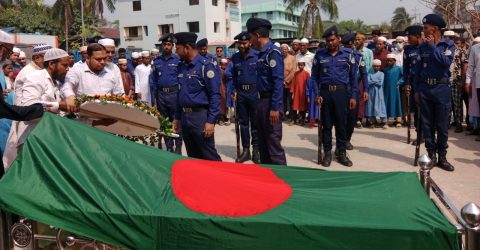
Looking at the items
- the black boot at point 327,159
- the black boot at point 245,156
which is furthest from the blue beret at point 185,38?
the black boot at point 327,159

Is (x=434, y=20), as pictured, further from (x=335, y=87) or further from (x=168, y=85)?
(x=168, y=85)

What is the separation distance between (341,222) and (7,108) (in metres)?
2.33

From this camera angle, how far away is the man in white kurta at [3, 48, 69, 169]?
393 centimetres

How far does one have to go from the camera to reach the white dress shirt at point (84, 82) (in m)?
4.68

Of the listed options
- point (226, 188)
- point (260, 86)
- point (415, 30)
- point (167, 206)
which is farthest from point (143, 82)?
point (167, 206)

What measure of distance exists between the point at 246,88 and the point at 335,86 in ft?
4.23

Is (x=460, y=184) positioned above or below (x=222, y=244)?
below

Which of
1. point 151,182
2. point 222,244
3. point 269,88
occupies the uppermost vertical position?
point 269,88

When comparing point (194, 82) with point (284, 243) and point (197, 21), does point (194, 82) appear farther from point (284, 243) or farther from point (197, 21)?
point (197, 21)

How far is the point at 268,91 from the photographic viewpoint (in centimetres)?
527

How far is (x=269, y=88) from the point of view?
17.2 ft

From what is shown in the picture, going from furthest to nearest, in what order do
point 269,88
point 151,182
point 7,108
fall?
point 269,88, point 7,108, point 151,182

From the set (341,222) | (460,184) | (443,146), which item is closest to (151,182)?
(341,222)

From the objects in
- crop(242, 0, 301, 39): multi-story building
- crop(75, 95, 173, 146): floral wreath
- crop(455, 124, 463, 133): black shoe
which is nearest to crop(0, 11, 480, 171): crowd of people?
crop(455, 124, 463, 133): black shoe
